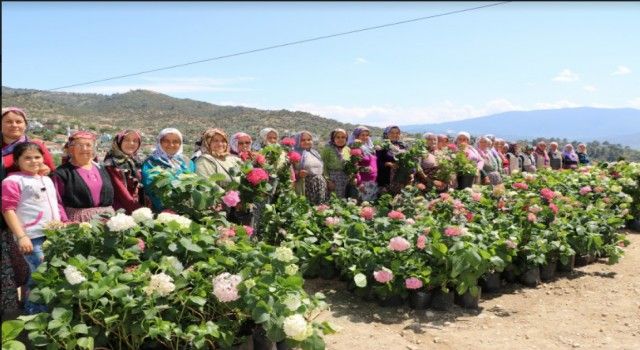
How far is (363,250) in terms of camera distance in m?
3.94

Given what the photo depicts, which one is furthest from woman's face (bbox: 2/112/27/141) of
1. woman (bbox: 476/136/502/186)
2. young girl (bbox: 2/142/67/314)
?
woman (bbox: 476/136/502/186)

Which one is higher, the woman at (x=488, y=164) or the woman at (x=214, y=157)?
the woman at (x=214, y=157)

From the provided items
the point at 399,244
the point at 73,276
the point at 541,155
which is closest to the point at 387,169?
the point at 399,244

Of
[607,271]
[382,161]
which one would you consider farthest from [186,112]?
[607,271]

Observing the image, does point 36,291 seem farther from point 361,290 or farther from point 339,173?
point 339,173

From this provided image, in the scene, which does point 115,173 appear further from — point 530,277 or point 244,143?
point 530,277

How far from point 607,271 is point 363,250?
2625 millimetres

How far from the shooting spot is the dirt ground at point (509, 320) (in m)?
3.37

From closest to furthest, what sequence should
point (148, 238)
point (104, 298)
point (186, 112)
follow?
point (104, 298)
point (148, 238)
point (186, 112)

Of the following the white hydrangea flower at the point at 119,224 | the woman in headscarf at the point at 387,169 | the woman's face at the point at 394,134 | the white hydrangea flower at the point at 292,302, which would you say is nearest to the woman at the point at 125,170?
the white hydrangea flower at the point at 119,224

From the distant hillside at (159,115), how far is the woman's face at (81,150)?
20850mm

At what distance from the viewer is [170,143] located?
407 cm

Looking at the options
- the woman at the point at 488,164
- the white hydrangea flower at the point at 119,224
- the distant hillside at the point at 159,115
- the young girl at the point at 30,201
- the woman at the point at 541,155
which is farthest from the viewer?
the distant hillside at the point at 159,115

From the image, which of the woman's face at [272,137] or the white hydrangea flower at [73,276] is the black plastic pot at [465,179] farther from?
the white hydrangea flower at [73,276]
